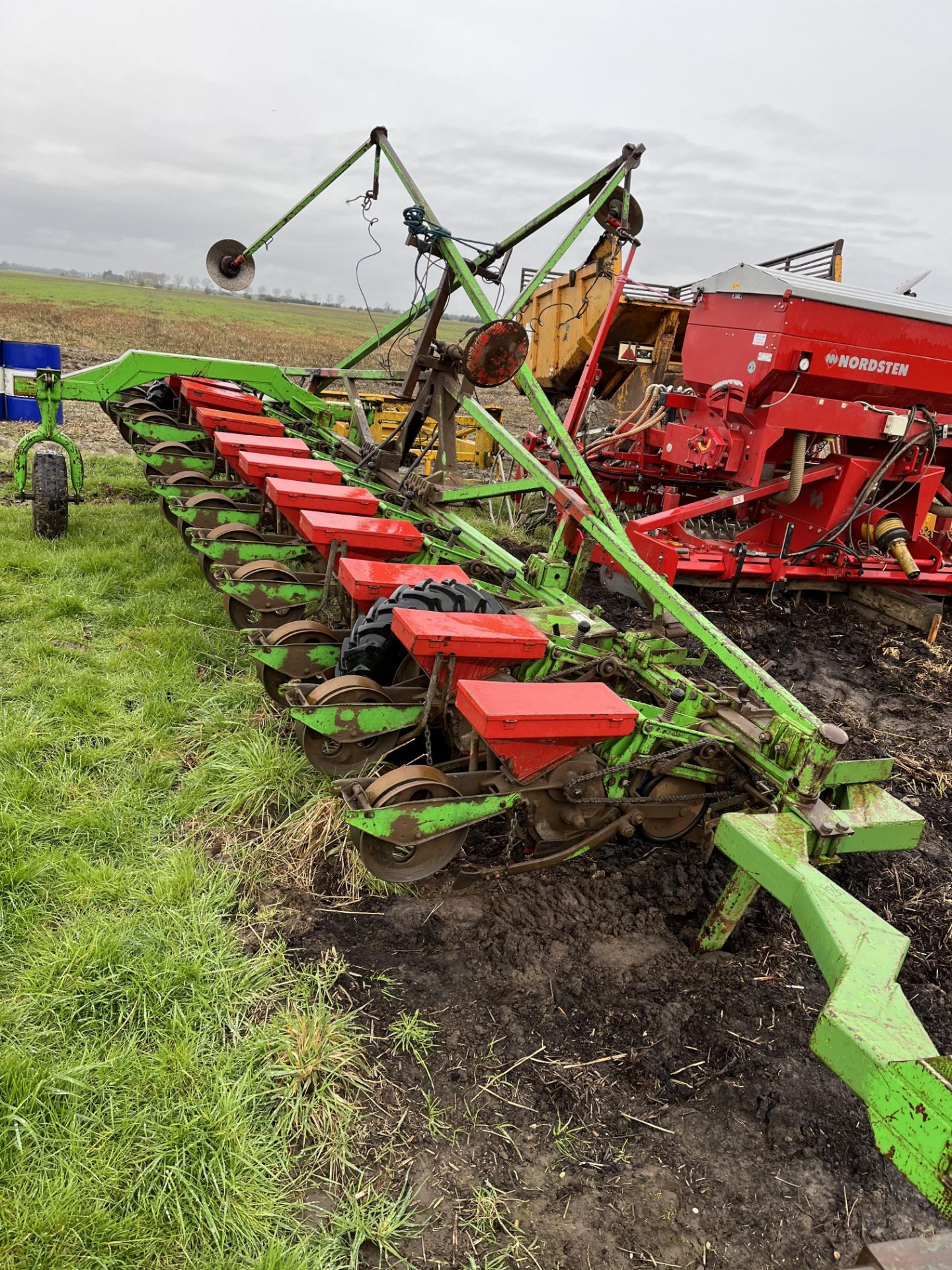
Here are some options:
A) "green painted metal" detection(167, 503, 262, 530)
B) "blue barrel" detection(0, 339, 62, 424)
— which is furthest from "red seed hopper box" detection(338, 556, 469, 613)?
"blue barrel" detection(0, 339, 62, 424)

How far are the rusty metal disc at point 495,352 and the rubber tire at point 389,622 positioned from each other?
5.10 ft

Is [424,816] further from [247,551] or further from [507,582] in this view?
[247,551]

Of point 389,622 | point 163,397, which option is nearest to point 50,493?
point 163,397

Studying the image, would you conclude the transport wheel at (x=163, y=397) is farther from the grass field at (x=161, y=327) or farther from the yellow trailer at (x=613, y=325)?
the yellow trailer at (x=613, y=325)

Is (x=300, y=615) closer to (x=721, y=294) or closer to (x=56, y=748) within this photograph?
(x=56, y=748)

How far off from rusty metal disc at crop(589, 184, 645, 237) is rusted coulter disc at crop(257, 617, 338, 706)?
3328mm

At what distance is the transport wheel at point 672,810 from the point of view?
3.13 meters

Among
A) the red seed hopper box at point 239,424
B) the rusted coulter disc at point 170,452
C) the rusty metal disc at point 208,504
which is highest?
the red seed hopper box at point 239,424

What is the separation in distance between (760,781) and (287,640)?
2.12 metres

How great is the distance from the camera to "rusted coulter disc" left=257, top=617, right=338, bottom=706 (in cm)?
375

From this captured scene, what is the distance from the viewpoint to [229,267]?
6859 millimetres

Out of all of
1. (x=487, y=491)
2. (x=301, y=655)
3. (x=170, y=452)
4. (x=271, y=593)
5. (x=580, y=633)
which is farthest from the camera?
(x=170, y=452)

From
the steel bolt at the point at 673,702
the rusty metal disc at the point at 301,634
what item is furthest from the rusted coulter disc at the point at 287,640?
the steel bolt at the point at 673,702

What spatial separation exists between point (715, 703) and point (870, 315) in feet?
14.7
